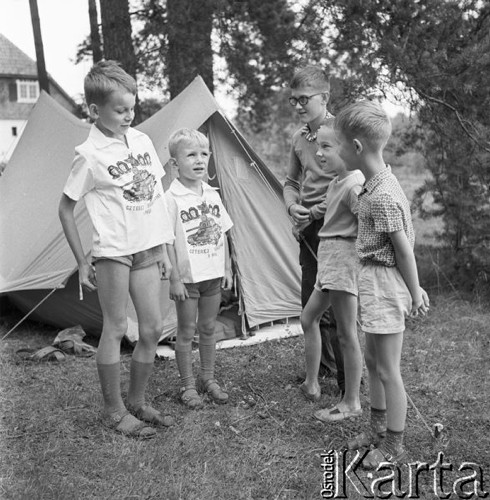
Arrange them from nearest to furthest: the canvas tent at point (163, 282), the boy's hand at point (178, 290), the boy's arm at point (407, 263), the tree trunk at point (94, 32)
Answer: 1. the boy's arm at point (407, 263)
2. the boy's hand at point (178, 290)
3. the canvas tent at point (163, 282)
4. the tree trunk at point (94, 32)

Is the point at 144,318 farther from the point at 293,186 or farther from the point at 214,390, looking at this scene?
the point at 293,186

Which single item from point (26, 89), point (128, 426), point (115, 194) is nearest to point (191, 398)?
point (128, 426)

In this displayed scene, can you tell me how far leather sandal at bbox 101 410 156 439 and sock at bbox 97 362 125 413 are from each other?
1.4 inches

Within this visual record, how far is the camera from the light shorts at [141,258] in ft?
9.56

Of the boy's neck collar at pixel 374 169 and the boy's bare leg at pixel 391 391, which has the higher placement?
the boy's neck collar at pixel 374 169

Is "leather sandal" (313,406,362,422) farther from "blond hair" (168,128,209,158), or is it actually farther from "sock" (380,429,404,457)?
"blond hair" (168,128,209,158)

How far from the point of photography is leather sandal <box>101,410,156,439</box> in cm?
302

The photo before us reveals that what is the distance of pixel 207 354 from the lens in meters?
3.60

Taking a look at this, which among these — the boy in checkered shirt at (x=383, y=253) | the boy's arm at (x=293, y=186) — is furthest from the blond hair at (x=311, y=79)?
the boy in checkered shirt at (x=383, y=253)

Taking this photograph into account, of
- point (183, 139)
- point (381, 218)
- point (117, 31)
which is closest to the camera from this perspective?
point (381, 218)

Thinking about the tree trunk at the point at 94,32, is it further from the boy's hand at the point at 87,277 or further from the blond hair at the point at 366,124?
the blond hair at the point at 366,124

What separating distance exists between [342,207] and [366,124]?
0.60 meters

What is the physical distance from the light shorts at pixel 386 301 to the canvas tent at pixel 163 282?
7.25 ft

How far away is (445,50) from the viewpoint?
5.02 metres
